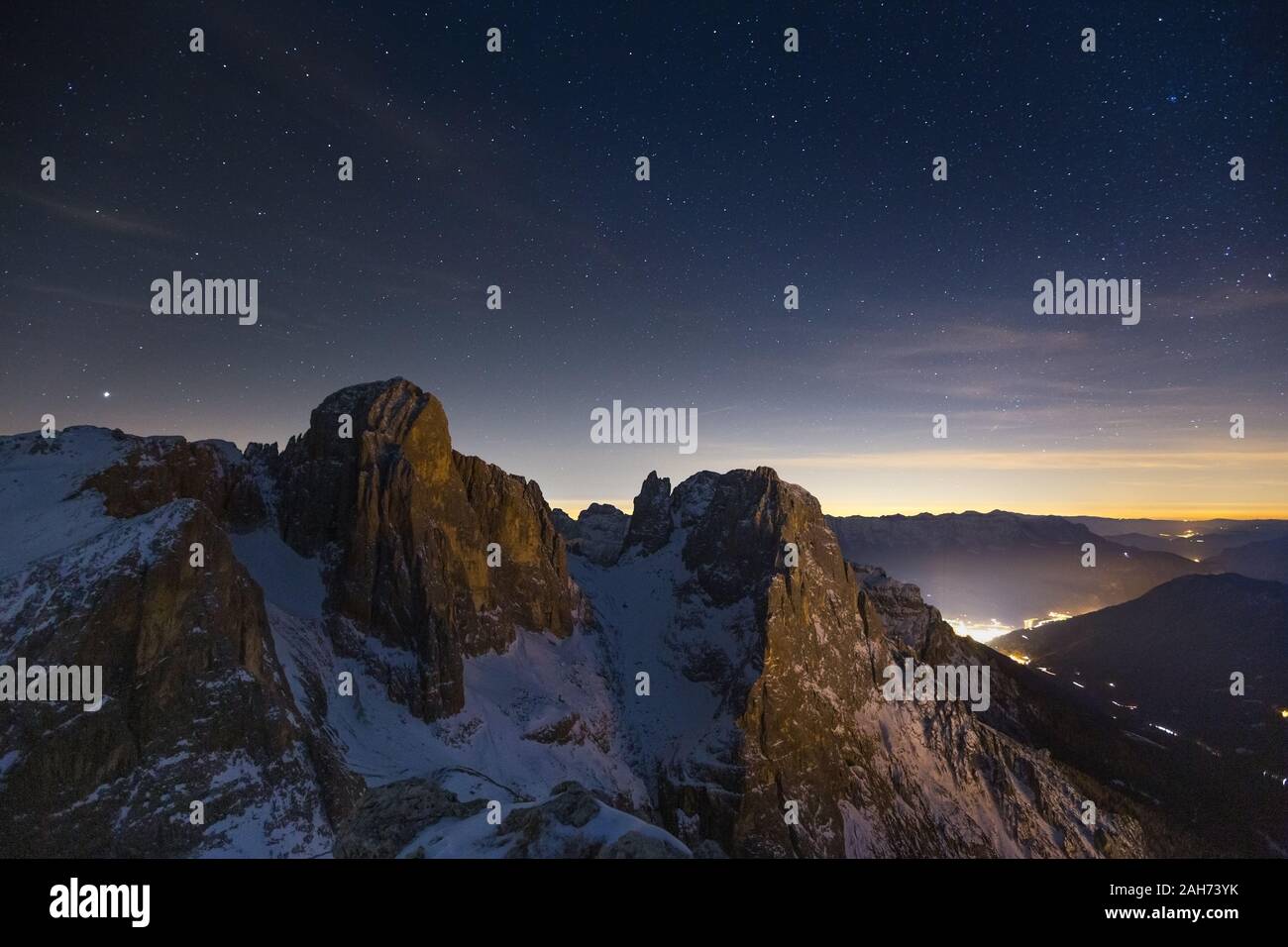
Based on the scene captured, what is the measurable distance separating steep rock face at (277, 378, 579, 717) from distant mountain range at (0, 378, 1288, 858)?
47cm

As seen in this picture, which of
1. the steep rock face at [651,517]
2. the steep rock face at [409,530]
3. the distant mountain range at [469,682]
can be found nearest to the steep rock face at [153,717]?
the distant mountain range at [469,682]

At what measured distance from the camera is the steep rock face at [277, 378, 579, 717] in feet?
278

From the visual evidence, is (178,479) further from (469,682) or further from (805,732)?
(805,732)

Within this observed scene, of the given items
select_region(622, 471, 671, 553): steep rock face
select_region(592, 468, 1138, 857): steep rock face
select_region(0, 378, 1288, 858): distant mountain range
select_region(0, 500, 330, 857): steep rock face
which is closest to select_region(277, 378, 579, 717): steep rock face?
select_region(0, 378, 1288, 858): distant mountain range

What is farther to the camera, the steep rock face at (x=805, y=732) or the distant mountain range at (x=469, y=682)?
the steep rock face at (x=805, y=732)

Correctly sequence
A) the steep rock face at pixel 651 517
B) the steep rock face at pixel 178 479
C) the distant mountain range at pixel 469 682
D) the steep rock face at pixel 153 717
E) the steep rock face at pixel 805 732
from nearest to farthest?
the steep rock face at pixel 153 717
the distant mountain range at pixel 469 682
the steep rock face at pixel 178 479
the steep rock face at pixel 805 732
the steep rock face at pixel 651 517

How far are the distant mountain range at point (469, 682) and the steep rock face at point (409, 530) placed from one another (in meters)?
0.47

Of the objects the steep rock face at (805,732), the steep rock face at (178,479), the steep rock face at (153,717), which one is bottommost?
the steep rock face at (805,732)

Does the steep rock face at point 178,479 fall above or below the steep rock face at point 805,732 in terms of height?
above

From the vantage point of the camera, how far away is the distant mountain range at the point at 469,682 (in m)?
42.3

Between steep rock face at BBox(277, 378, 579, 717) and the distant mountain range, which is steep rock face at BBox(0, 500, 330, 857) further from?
steep rock face at BBox(277, 378, 579, 717)

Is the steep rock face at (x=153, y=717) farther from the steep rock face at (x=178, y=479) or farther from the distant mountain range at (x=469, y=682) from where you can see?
the steep rock face at (x=178, y=479)

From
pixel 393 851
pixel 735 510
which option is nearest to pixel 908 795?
pixel 735 510
